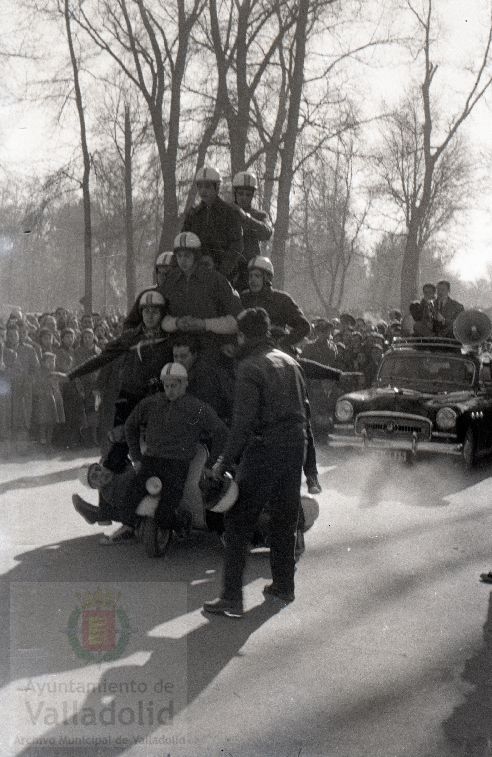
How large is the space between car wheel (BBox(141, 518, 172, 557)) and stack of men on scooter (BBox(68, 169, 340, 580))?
11 cm

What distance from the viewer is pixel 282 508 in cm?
638

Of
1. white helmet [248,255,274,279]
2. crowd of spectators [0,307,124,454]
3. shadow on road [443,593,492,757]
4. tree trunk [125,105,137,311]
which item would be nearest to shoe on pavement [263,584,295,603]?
shadow on road [443,593,492,757]

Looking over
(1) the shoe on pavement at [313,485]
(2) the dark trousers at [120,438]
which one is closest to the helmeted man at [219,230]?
(2) the dark trousers at [120,438]

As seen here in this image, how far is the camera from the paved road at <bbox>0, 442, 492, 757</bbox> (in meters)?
4.26

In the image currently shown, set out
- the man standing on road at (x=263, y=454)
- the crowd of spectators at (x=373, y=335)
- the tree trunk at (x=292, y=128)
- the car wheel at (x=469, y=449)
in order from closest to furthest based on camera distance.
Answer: the man standing on road at (x=263, y=454) < the car wheel at (x=469, y=449) < the crowd of spectators at (x=373, y=335) < the tree trunk at (x=292, y=128)

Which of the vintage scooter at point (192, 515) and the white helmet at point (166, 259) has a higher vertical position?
the white helmet at point (166, 259)

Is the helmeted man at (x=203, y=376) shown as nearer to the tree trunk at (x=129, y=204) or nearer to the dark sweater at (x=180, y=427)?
the dark sweater at (x=180, y=427)

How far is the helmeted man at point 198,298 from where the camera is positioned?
8.23 meters

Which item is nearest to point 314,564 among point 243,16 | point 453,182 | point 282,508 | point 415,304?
point 282,508

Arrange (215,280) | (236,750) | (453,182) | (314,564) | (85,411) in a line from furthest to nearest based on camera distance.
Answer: (453,182) → (85,411) → (215,280) → (314,564) → (236,750)

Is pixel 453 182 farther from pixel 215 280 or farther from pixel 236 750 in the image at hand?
pixel 236 750

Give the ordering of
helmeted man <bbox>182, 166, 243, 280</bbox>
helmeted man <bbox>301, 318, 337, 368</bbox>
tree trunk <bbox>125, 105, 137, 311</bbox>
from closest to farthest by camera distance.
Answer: helmeted man <bbox>182, 166, 243, 280</bbox> < helmeted man <bbox>301, 318, 337, 368</bbox> < tree trunk <bbox>125, 105, 137, 311</bbox>

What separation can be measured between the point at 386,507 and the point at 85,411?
21.4 feet

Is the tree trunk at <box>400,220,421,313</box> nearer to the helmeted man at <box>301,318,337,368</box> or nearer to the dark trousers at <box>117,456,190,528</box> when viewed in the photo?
the helmeted man at <box>301,318,337,368</box>
